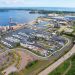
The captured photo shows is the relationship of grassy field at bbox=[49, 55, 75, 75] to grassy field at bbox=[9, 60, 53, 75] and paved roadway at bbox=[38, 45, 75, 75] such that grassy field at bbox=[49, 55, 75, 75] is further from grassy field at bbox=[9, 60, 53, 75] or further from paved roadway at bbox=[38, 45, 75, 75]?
grassy field at bbox=[9, 60, 53, 75]

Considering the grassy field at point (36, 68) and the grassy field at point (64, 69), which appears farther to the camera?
the grassy field at point (36, 68)

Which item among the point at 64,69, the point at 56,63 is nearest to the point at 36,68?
the point at 56,63

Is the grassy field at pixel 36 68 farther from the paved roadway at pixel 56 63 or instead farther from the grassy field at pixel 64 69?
the grassy field at pixel 64 69

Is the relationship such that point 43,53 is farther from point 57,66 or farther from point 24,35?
point 24,35

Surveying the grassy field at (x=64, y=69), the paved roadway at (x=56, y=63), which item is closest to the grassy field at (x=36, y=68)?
the paved roadway at (x=56, y=63)

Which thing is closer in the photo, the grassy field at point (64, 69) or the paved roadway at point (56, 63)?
the grassy field at point (64, 69)

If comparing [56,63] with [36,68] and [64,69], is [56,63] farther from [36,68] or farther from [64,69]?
[36,68]

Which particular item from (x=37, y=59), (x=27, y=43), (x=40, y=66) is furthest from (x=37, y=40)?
(x=40, y=66)

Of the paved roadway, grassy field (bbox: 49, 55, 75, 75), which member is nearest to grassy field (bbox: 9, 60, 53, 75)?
the paved roadway

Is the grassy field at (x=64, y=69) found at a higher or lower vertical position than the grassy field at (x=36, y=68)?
higher

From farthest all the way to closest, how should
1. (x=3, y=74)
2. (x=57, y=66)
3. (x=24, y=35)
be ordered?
(x=24, y=35), (x=57, y=66), (x=3, y=74)

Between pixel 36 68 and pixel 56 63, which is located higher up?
pixel 56 63
